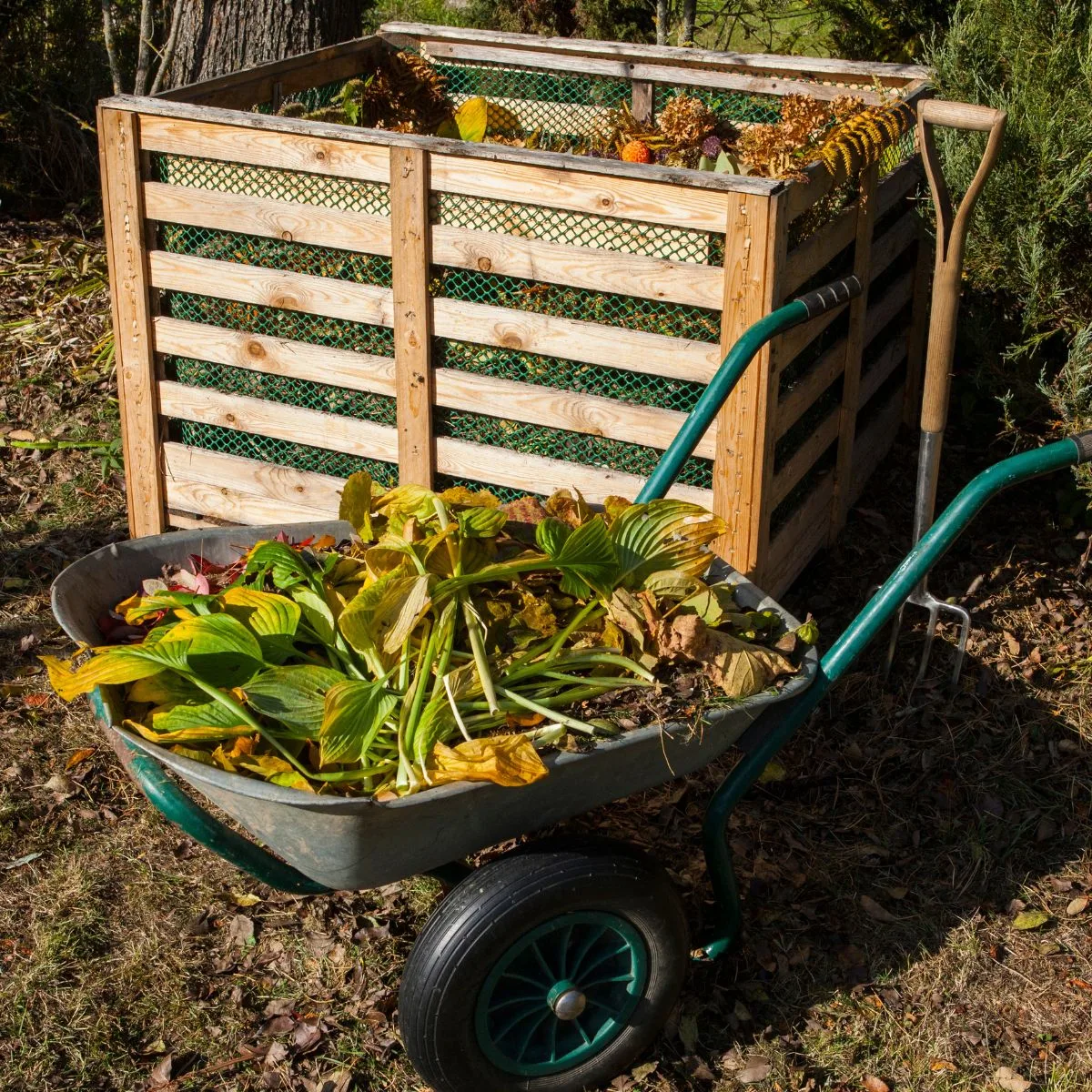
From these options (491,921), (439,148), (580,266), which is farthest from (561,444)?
(491,921)

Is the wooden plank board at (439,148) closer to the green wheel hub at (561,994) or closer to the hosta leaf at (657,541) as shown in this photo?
the hosta leaf at (657,541)

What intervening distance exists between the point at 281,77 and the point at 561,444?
5.36 feet

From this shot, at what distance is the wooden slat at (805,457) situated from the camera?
3.64 meters

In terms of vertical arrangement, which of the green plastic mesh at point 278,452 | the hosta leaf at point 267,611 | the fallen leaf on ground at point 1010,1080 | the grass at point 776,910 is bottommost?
the fallen leaf on ground at point 1010,1080

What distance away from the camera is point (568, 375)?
12.0 feet

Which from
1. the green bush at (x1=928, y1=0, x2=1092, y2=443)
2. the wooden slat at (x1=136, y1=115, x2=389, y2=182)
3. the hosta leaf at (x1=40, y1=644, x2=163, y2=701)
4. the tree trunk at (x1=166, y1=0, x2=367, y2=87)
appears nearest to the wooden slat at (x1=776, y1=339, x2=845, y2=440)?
the green bush at (x1=928, y1=0, x2=1092, y2=443)

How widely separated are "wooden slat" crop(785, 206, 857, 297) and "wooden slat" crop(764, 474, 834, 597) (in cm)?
67

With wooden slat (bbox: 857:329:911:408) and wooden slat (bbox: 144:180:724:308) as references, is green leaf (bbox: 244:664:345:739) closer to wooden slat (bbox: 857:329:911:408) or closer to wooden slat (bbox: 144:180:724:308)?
wooden slat (bbox: 144:180:724:308)

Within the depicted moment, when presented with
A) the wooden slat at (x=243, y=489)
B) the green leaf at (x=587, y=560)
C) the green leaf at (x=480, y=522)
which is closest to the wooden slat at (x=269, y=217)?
the wooden slat at (x=243, y=489)

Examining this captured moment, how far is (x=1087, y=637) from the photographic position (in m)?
4.03

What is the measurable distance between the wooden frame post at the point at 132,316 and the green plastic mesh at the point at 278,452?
12cm

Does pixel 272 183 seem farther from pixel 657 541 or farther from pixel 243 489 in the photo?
pixel 657 541

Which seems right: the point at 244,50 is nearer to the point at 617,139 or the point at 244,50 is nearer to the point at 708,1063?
the point at 617,139

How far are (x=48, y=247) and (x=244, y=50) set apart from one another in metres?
1.48
